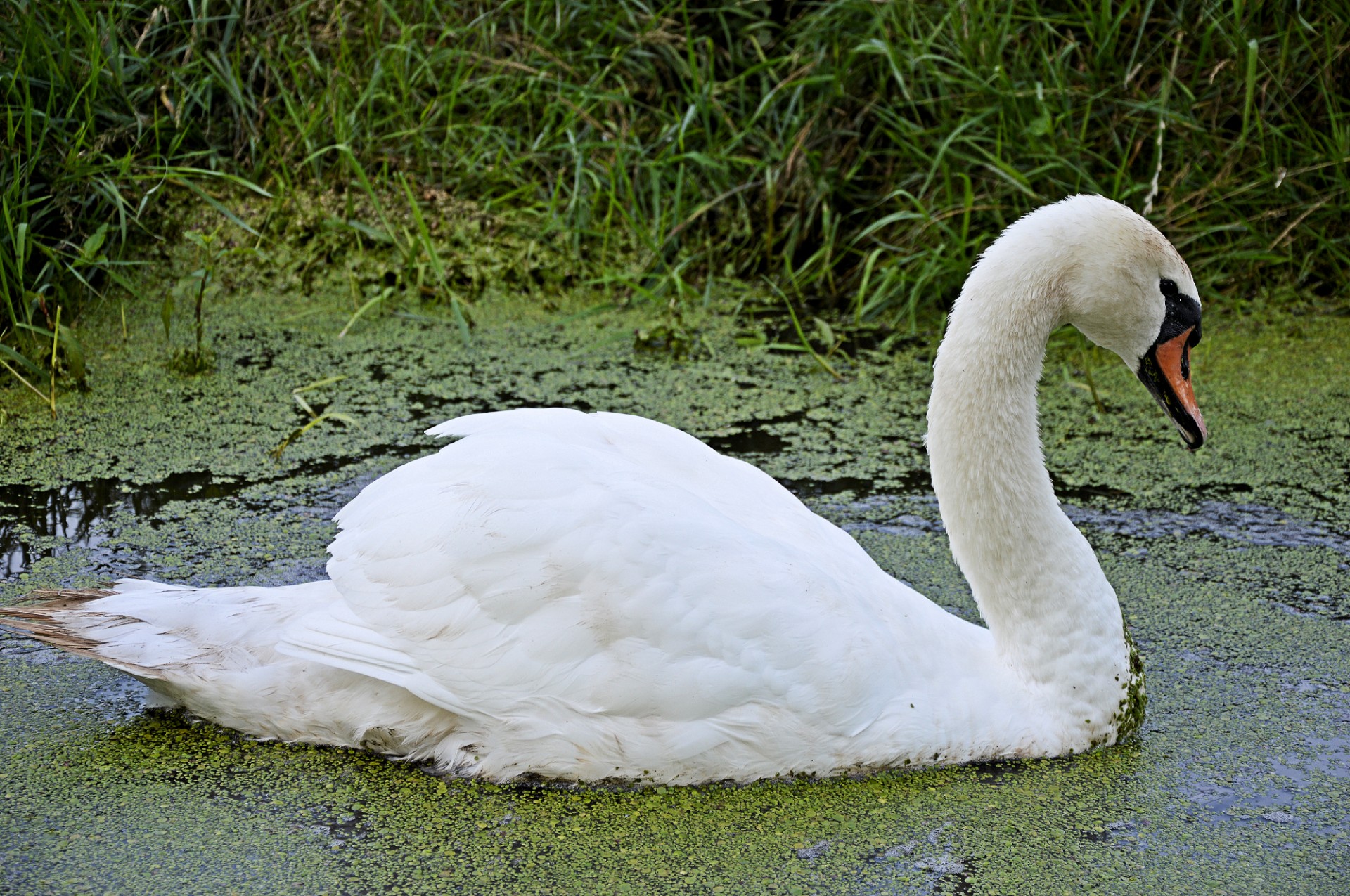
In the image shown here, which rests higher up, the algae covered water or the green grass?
the green grass

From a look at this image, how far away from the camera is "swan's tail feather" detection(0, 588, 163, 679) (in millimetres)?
2576

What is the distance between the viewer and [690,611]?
7.87 ft

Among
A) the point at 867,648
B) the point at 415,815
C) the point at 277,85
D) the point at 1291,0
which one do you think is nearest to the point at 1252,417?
the point at 1291,0

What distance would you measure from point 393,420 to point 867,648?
2.10m

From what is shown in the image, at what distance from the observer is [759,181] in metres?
5.39

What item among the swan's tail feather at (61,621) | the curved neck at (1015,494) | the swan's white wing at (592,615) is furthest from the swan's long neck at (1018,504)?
the swan's tail feather at (61,621)

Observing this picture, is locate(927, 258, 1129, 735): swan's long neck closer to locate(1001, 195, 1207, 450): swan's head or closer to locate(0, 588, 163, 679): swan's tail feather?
locate(1001, 195, 1207, 450): swan's head

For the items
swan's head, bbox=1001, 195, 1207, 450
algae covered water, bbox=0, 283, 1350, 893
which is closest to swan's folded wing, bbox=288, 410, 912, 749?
algae covered water, bbox=0, 283, 1350, 893

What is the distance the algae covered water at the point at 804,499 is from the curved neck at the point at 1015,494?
21 centimetres

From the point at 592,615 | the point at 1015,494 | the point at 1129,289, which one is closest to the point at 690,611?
the point at 592,615

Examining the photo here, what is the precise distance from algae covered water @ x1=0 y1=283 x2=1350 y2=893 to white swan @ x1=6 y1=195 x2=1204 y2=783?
0.09 meters

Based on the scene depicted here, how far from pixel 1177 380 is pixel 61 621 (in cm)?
213

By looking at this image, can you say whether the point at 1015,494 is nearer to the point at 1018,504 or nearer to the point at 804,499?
the point at 1018,504

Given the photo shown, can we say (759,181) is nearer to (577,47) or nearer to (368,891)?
(577,47)
